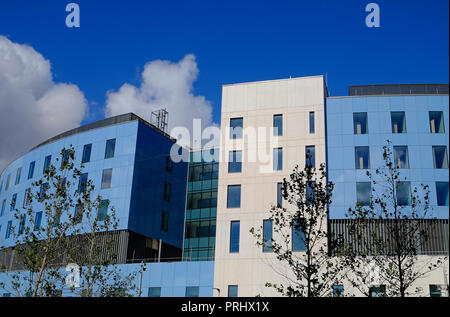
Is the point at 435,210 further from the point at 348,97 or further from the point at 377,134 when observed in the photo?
the point at 348,97

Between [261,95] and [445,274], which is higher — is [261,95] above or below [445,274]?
above

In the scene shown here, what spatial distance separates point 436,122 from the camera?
46.8m

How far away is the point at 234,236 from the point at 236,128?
424 inches

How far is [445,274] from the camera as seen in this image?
40625mm

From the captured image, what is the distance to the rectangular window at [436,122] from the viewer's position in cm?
4647

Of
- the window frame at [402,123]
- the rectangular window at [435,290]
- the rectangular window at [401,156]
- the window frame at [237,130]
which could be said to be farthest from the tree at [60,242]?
the window frame at [402,123]

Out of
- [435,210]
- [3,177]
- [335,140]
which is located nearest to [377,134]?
[335,140]

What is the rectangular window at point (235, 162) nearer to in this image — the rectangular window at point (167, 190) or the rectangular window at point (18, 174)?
the rectangular window at point (167, 190)

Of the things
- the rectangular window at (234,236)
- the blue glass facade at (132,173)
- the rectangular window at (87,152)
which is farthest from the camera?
the rectangular window at (87,152)

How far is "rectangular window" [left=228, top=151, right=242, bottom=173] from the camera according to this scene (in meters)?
49.1

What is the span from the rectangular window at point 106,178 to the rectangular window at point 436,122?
35.6m

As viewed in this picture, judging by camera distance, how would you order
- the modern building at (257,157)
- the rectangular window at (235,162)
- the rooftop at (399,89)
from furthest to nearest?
1. the rectangular window at (235,162)
2. the rooftop at (399,89)
3. the modern building at (257,157)

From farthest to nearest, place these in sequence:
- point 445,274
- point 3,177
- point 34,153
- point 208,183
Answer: point 3,177, point 34,153, point 208,183, point 445,274
